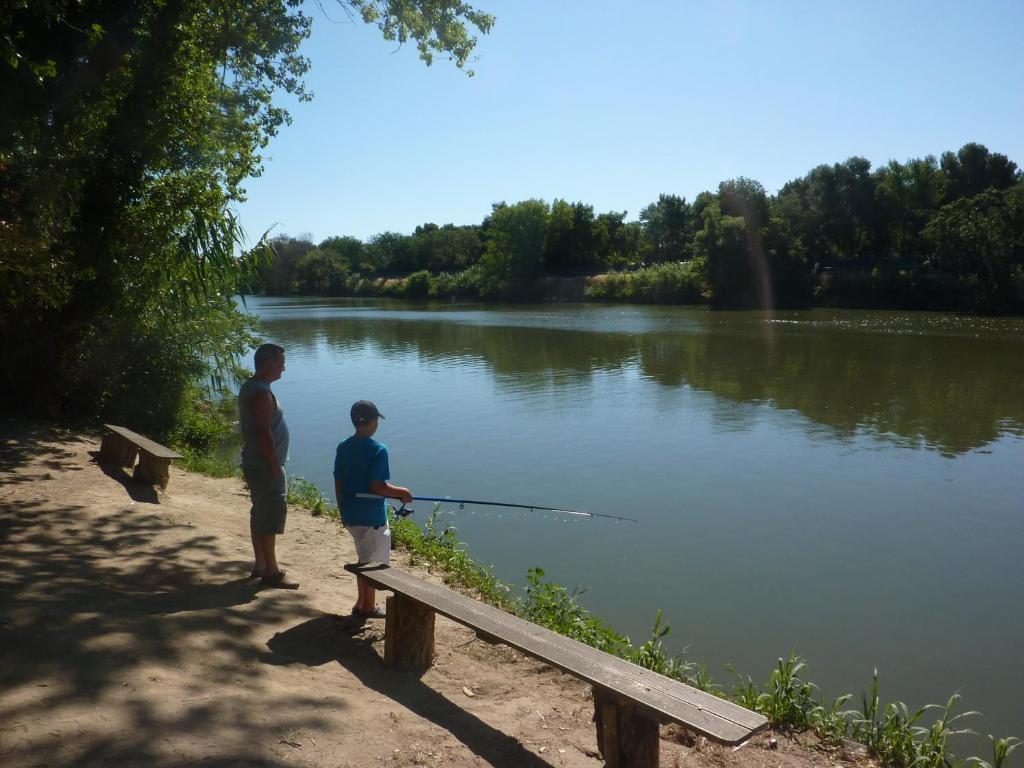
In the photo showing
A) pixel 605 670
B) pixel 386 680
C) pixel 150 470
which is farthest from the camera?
pixel 150 470

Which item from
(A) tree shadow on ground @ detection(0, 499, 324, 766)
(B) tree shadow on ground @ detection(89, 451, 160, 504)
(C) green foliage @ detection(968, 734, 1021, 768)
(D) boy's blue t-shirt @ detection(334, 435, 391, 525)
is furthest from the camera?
(B) tree shadow on ground @ detection(89, 451, 160, 504)

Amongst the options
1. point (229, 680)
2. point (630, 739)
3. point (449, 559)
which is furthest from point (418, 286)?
point (630, 739)

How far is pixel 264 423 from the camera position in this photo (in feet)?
16.2

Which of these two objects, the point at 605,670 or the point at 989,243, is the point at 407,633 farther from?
the point at 989,243

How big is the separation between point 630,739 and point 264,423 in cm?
282

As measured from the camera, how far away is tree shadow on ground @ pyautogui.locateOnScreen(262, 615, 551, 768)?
3.65 meters

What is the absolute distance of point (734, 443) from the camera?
523 inches

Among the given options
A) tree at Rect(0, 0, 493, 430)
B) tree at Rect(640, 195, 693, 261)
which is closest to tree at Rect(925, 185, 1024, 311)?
tree at Rect(640, 195, 693, 261)

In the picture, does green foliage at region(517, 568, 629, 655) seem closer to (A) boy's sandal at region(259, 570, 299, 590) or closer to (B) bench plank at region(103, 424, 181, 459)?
(A) boy's sandal at region(259, 570, 299, 590)

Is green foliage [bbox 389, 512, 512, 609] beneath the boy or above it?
beneath

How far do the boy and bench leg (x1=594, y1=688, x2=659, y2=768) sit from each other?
1813mm

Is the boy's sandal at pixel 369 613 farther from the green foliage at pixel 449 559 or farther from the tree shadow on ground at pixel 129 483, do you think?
the tree shadow on ground at pixel 129 483

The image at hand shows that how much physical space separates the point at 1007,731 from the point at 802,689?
1.55 metres

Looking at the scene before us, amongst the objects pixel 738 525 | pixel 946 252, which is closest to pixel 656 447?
pixel 738 525
